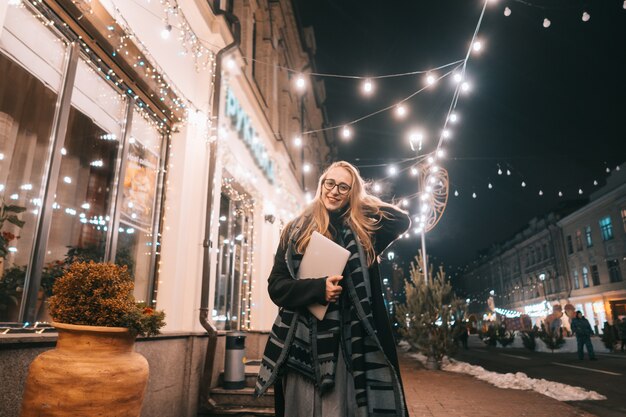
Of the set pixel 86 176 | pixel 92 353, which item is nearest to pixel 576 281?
pixel 86 176

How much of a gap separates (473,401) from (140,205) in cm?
598

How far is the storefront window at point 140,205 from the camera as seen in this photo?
18.0 ft

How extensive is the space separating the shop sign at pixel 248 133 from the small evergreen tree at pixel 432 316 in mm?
5602

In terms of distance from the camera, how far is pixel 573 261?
4047 centimetres

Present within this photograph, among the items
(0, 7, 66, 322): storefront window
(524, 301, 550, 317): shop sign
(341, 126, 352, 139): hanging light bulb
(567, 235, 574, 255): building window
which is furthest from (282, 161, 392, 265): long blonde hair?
(524, 301, 550, 317): shop sign

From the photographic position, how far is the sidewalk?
241 inches

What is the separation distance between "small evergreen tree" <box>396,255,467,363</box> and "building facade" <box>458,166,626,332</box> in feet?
85.6

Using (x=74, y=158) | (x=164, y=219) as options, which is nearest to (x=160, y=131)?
(x=164, y=219)

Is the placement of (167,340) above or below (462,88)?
below

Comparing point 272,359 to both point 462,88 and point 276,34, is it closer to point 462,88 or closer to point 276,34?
point 462,88

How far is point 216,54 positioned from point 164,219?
3.24 m

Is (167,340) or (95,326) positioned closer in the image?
(95,326)

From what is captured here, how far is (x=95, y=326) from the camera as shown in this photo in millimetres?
2590

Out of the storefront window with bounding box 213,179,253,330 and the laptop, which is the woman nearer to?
the laptop
